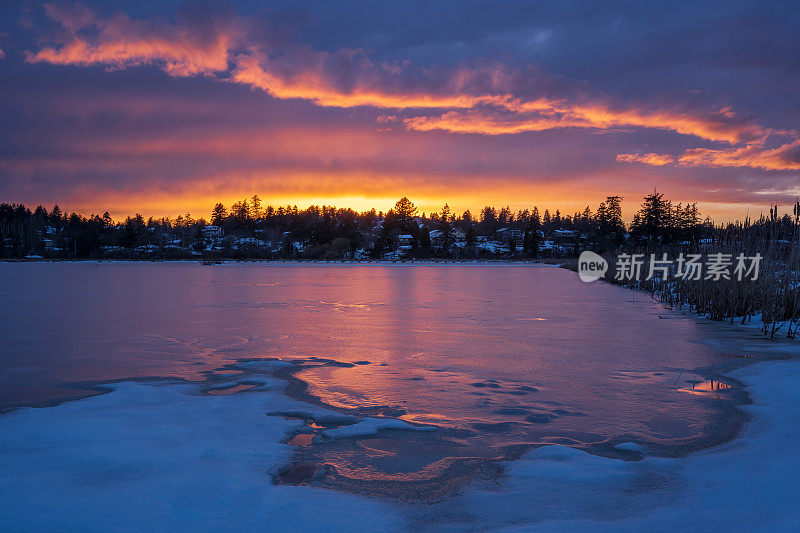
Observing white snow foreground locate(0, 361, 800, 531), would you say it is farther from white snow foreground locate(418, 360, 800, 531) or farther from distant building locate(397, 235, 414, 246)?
distant building locate(397, 235, 414, 246)

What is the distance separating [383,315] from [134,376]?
23.9 feet

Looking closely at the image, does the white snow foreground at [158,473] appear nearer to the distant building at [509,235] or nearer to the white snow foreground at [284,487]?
the white snow foreground at [284,487]

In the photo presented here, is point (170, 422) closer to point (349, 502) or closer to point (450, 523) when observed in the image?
point (349, 502)

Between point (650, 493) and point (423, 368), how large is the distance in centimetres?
382

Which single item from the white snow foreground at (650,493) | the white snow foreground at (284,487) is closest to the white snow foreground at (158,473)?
the white snow foreground at (284,487)

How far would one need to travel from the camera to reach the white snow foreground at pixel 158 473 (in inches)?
111

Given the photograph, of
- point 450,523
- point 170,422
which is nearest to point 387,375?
point 170,422

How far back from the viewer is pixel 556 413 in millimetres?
4805

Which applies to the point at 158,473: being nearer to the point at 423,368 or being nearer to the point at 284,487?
the point at 284,487

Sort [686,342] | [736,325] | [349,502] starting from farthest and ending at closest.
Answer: [736,325] < [686,342] < [349,502]

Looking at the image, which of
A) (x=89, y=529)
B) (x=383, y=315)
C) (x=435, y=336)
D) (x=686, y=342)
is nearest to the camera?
(x=89, y=529)

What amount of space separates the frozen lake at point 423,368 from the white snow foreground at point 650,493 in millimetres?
306

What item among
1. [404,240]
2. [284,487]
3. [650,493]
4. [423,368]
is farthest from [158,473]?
[404,240]

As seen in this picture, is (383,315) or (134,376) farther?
(383,315)
